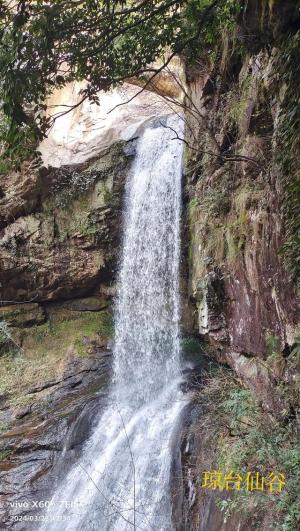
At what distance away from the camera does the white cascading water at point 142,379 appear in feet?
19.2

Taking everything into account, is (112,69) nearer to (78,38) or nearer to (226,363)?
(78,38)

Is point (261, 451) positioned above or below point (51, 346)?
below

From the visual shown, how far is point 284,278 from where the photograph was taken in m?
4.27

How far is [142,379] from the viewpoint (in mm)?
9227

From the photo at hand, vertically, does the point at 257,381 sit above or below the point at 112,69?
below

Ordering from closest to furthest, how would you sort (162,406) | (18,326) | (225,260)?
1. (225,260)
2. (162,406)
3. (18,326)

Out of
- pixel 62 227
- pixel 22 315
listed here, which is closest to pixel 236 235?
pixel 62 227

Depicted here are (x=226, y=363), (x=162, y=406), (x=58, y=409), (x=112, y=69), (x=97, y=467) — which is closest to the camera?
(x=112, y=69)

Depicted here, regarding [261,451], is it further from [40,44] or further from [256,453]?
[40,44]

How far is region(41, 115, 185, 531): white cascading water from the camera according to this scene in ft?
19.2

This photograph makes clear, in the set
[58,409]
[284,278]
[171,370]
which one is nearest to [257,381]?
[284,278]

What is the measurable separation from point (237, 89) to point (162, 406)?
532cm

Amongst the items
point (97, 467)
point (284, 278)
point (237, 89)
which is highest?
point (237, 89)
